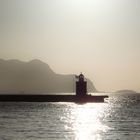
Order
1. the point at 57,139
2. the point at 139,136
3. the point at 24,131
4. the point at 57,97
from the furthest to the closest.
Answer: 1. the point at 57,97
2. the point at 24,131
3. the point at 139,136
4. the point at 57,139

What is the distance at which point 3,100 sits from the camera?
175250 mm

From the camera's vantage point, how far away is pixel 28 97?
176m

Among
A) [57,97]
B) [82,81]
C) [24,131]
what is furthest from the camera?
[57,97]

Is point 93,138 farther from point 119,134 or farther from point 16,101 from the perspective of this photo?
point 16,101

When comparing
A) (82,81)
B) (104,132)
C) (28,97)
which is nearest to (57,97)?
(28,97)

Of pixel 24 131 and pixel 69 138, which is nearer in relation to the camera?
pixel 69 138

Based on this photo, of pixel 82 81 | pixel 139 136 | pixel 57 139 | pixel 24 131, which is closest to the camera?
pixel 57 139

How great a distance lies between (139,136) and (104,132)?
5.63m

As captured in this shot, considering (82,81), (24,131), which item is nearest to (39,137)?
(24,131)

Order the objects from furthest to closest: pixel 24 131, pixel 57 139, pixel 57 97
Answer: pixel 57 97 < pixel 24 131 < pixel 57 139

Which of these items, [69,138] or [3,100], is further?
[3,100]

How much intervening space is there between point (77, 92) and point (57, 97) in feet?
72.4

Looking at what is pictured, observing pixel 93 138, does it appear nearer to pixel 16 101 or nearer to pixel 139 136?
pixel 139 136

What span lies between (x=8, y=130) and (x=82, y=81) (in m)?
90.3
